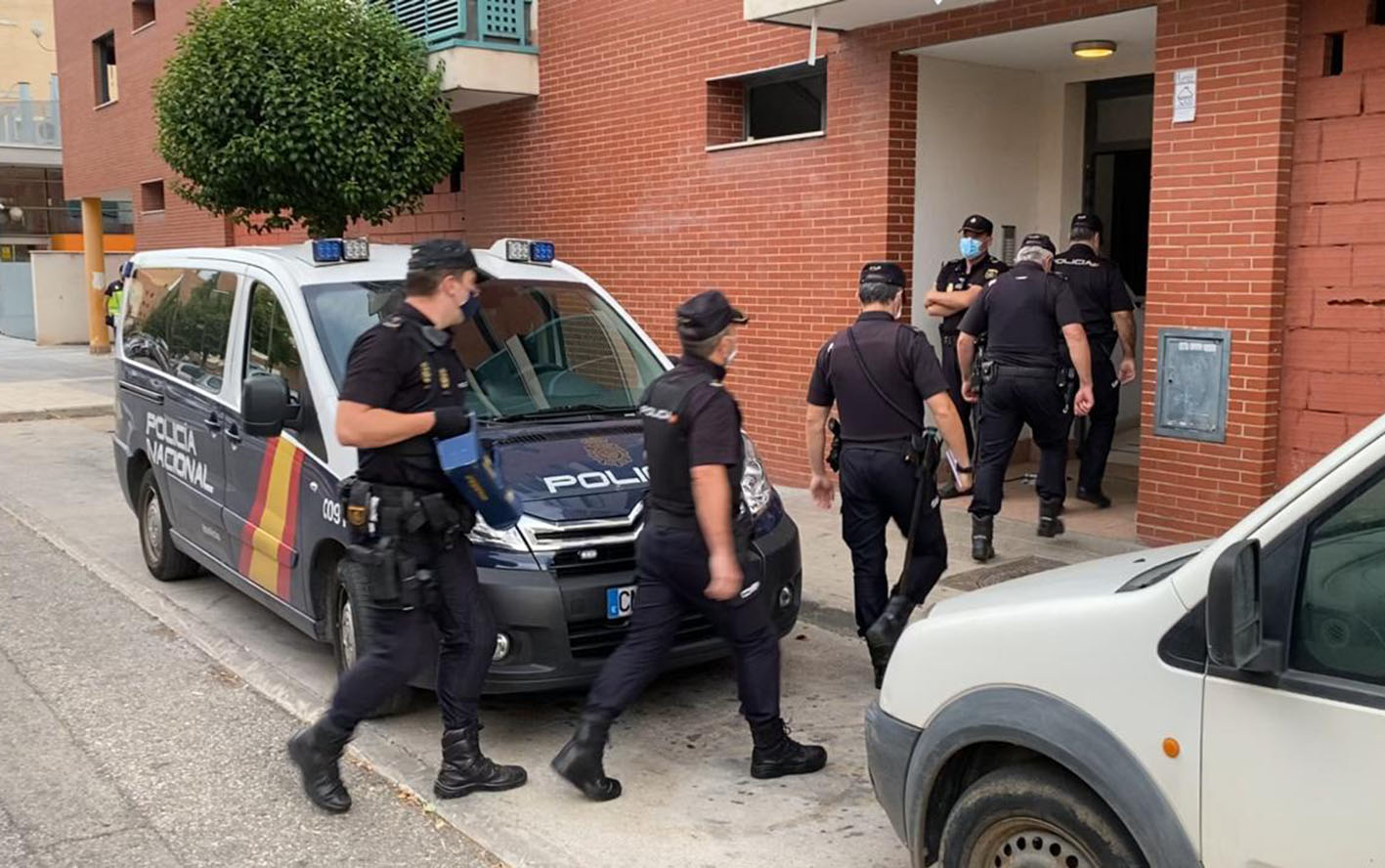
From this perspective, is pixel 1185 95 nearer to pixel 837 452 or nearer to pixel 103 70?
pixel 837 452

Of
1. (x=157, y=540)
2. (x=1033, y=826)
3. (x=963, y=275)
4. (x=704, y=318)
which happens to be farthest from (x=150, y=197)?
(x=1033, y=826)

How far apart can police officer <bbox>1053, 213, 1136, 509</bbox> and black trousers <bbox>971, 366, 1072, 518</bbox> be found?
1.17 meters

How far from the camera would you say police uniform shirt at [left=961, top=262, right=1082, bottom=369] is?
284 inches

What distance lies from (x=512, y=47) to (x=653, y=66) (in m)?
1.86

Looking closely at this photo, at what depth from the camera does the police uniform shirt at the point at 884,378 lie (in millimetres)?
5305

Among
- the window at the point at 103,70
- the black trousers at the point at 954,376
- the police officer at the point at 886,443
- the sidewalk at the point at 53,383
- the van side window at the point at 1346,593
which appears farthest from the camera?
the window at the point at 103,70

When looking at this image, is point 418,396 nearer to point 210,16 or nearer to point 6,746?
point 6,746

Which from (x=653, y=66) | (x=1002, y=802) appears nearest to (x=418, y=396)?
(x=1002, y=802)

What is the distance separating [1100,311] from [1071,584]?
18.7ft

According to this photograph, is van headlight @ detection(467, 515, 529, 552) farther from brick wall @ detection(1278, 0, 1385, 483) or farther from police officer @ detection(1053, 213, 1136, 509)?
police officer @ detection(1053, 213, 1136, 509)

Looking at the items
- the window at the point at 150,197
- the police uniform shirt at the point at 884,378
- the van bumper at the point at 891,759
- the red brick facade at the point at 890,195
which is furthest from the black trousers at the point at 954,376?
the window at the point at 150,197

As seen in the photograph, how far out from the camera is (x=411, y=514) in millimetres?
4277

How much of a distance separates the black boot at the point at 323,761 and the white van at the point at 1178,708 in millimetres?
2035

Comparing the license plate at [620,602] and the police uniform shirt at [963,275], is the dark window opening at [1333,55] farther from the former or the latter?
the license plate at [620,602]
